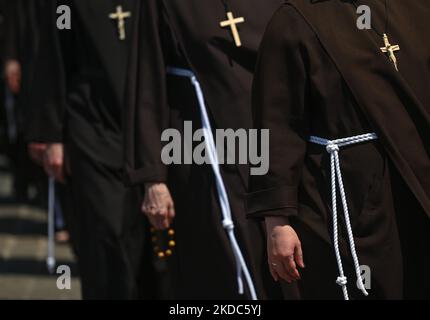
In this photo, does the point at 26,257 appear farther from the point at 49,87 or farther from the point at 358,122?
the point at 358,122

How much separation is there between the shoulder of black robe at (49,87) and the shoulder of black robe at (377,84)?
106 inches

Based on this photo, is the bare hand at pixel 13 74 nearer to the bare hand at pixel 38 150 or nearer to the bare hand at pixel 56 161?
the bare hand at pixel 38 150

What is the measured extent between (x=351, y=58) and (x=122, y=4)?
2.56m

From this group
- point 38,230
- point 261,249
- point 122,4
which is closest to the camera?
point 261,249

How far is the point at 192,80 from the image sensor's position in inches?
268

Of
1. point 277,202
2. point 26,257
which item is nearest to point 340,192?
point 277,202

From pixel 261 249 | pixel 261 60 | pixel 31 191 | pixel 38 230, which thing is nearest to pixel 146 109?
pixel 261 249

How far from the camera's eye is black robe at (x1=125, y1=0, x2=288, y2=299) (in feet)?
21.8

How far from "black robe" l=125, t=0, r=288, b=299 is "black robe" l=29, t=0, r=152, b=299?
81cm

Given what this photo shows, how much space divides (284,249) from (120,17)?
8.67 ft

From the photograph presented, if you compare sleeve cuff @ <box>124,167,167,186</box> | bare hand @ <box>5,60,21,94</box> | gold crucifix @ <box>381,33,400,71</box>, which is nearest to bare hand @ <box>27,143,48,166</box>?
sleeve cuff @ <box>124,167,167,186</box>

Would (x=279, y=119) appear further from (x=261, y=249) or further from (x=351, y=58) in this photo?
(x=261, y=249)
